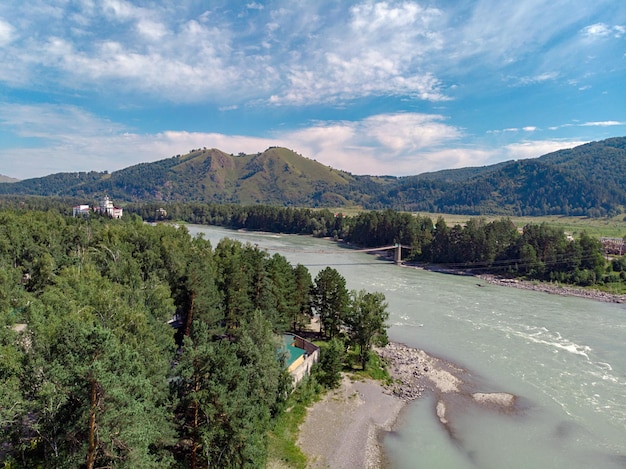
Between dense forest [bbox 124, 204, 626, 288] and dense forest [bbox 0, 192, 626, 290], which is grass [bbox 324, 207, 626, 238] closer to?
dense forest [bbox 0, 192, 626, 290]

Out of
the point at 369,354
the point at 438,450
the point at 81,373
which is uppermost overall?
the point at 81,373

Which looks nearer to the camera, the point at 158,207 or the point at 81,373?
the point at 81,373

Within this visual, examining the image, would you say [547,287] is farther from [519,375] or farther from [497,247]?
[519,375]

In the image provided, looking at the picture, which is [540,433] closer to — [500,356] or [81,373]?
[500,356]

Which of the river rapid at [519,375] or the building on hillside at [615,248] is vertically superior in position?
the building on hillside at [615,248]

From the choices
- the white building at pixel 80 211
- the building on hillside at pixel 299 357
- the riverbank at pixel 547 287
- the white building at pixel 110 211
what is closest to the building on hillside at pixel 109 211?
the white building at pixel 110 211

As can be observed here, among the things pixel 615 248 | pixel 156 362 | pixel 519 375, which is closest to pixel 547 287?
pixel 615 248

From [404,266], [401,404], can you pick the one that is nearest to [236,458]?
[401,404]

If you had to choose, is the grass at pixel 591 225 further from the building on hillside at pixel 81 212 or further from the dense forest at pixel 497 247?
the building on hillside at pixel 81 212
